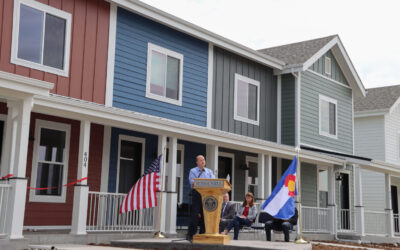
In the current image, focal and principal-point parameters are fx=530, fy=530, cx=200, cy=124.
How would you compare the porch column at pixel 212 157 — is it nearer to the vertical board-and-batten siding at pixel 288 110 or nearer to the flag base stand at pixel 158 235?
the flag base stand at pixel 158 235

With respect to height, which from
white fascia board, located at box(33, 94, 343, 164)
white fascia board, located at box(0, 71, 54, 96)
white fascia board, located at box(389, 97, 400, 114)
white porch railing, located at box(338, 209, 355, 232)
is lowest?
white porch railing, located at box(338, 209, 355, 232)

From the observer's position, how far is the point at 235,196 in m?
16.8

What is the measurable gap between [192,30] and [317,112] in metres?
6.56

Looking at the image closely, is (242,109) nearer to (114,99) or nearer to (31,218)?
(114,99)

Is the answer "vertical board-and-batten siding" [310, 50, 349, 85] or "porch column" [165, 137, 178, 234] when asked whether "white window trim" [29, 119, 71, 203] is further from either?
"vertical board-and-batten siding" [310, 50, 349, 85]

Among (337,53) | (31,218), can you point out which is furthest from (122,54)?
(337,53)

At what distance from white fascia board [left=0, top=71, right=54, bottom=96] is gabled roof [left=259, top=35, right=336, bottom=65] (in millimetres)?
11039

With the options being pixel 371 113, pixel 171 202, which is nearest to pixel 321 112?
pixel 371 113

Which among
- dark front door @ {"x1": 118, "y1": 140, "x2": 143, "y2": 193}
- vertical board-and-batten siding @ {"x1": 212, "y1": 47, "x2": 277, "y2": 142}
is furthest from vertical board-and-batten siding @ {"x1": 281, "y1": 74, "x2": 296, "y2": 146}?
dark front door @ {"x1": 118, "y1": 140, "x2": 143, "y2": 193}

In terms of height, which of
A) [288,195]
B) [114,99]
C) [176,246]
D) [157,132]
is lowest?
[176,246]

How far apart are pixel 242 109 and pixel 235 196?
2776 mm

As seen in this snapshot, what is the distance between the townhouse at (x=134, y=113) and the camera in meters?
10.3

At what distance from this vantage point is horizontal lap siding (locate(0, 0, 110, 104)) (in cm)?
1195

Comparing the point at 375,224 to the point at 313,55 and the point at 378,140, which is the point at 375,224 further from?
the point at 313,55
